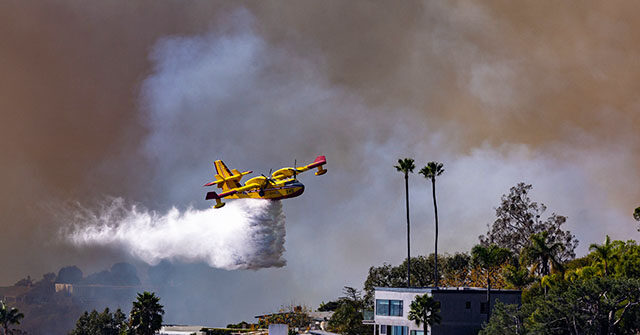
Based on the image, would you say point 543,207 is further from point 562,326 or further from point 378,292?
point 562,326

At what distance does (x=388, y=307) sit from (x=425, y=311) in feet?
36.0

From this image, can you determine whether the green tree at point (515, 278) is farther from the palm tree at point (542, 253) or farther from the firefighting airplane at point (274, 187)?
the firefighting airplane at point (274, 187)

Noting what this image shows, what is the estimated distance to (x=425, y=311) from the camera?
3204 inches

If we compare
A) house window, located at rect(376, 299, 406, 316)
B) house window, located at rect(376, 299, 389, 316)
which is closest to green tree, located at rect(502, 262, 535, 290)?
house window, located at rect(376, 299, 406, 316)

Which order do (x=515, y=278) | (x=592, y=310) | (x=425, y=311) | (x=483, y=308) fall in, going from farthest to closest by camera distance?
(x=515, y=278) < (x=483, y=308) < (x=425, y=311) < (x=592, y=310)

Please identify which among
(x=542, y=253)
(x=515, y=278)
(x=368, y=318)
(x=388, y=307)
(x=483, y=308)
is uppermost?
(x=542, y=253)

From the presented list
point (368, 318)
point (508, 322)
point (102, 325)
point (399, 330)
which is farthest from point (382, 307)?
point (102, 325)

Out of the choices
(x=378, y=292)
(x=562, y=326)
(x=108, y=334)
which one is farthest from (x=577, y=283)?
(x=108, y=334)

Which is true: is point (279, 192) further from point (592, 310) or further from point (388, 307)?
point (592, 310)

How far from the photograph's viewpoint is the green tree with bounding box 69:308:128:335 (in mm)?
117369

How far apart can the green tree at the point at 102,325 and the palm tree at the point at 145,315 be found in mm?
22316

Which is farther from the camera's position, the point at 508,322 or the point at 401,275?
the point at 401,275

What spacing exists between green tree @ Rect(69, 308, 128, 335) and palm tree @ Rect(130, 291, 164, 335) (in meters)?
22.3

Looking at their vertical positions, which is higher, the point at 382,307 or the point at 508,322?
the point at 382,307
